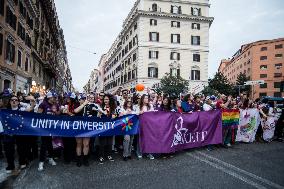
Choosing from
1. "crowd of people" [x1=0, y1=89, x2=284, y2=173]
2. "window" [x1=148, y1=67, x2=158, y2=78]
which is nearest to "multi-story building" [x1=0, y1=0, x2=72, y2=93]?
"crowd of people" [x1=0, y1=89, x2=284, y2=173]

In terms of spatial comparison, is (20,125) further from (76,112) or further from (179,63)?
(179,63)

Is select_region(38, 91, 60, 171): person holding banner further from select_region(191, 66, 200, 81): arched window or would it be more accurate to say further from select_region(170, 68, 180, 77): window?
select_region(191, 66, 200, 81): arched window

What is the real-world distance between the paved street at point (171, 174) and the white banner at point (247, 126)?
2.59m

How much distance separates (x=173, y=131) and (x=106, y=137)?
1.99 meters

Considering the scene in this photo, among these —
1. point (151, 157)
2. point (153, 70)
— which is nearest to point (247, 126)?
point (151, 157)

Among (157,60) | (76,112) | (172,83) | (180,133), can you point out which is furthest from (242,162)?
(157,60)

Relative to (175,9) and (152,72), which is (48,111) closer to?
(152,72)

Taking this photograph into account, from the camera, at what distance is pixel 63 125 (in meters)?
6.82

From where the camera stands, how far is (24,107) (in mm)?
7215

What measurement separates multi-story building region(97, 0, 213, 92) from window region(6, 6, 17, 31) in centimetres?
2599

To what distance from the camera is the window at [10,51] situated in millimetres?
21047

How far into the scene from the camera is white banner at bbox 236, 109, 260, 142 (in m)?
10.6

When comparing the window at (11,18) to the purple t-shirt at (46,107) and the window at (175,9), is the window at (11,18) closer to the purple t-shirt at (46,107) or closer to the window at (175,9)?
the purple t-shirt at (46,107)

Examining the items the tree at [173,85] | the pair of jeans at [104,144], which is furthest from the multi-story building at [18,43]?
the tree at [173,85]
